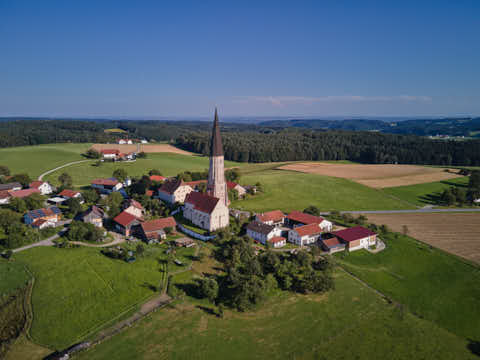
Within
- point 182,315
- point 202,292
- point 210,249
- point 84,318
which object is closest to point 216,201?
point 210,249

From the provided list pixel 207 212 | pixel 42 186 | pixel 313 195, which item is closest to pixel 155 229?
pixel 207 212

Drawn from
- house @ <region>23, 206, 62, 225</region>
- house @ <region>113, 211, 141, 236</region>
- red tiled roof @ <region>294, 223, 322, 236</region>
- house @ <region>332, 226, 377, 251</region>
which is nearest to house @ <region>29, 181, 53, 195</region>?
house @ <region>23, 206, 62, 225</region>

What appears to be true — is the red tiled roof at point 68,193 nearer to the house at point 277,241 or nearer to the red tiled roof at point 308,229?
the house at point 277,241

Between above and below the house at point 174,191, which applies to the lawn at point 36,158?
above

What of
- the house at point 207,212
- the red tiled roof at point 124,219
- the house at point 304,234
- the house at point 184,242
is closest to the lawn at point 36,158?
the red tiled roof at point 124,219

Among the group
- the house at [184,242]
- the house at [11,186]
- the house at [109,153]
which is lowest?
the house at [184,242]

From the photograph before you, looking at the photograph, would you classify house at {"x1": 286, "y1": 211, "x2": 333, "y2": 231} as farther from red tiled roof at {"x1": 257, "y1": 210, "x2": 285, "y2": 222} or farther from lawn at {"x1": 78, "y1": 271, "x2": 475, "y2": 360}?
lawn at {"x1": 78, "y1": 271, "x2": 475, "y2": 360}
